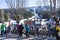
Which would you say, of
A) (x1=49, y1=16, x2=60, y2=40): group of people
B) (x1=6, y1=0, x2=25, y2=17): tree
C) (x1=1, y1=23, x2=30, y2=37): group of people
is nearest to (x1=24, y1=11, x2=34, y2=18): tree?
(x1=6, y1=0, x2=25, y2=17): tree

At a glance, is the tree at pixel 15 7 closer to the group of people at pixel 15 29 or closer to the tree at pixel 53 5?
the group of people at pixel 15 29

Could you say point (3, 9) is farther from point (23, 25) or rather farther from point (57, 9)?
point (57, 9)

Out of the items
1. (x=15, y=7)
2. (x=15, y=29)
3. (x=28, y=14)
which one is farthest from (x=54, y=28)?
(x=15, y=7)

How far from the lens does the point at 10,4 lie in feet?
11.8

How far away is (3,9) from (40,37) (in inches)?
36.5

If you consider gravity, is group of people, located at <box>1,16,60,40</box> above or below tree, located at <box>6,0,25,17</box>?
below

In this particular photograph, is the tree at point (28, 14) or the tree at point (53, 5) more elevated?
the tree at point (53, 5)

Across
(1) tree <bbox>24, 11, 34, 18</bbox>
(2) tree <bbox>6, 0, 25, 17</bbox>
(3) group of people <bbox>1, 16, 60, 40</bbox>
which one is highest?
(2) tree <bbox>6, 0, 25, 17</bbox>

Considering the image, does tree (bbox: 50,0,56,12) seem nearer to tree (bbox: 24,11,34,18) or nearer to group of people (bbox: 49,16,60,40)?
group of people (bbox: 49,16,60,40)

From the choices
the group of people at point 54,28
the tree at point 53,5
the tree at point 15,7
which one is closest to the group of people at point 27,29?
the group of people at point 54,28

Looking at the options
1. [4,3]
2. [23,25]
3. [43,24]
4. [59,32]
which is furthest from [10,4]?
[59,32]

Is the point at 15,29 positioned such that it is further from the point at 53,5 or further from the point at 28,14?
the point at 53,5

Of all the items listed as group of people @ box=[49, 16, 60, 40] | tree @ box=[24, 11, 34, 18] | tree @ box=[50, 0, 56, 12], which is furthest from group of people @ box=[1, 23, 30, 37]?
tree @ box=[50, 0, 56, 12]

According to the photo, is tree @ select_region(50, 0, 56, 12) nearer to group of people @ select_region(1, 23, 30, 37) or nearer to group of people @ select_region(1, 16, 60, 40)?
group of people @ select_region(1, 16, 60, 40)
